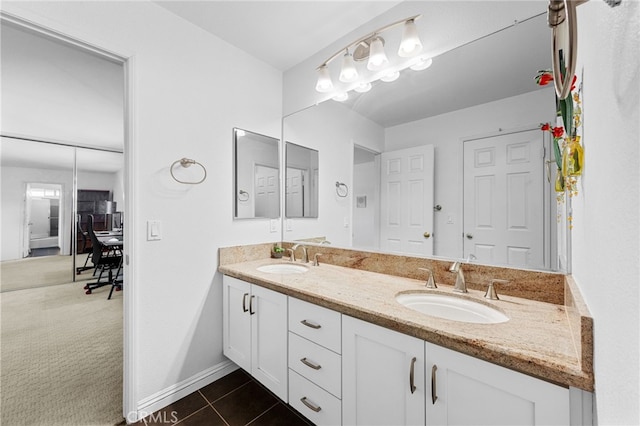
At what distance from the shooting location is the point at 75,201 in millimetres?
4379

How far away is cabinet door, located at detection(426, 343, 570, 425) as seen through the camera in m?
0.71

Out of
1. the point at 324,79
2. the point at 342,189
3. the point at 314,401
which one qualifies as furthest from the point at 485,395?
the point at 324,79

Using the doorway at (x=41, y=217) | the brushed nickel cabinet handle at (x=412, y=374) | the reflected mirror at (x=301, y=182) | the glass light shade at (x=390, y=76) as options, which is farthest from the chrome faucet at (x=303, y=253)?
the doorway at (x=41, y=217)

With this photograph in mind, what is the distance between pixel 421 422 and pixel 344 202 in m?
1.34

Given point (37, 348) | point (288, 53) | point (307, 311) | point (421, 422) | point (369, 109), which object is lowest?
point (37, 348)

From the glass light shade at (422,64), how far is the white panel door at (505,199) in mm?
525

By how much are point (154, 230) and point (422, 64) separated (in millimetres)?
1843

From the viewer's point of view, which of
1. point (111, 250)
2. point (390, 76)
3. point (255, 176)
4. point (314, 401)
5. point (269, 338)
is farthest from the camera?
point (111, 250)

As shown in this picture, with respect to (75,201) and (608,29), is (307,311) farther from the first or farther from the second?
(75,201)

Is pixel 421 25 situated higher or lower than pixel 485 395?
higher

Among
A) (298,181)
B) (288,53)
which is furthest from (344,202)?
(288,53)

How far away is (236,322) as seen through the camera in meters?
1.79

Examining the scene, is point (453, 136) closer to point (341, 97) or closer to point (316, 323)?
point (341, 97)

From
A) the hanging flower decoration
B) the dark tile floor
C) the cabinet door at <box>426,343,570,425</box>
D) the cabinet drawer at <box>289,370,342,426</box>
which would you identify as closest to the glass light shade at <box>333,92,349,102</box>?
the hanging flower decoration
